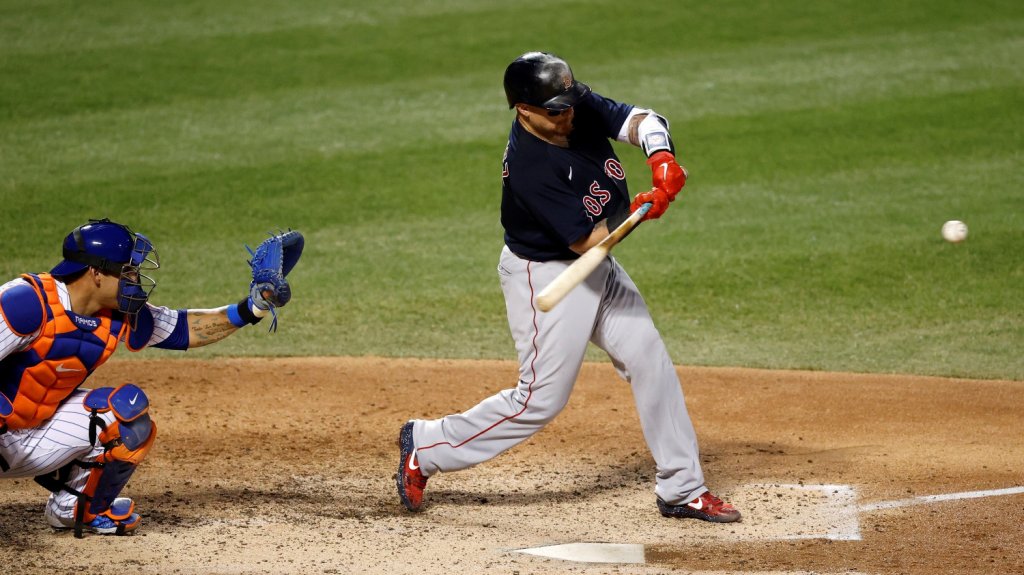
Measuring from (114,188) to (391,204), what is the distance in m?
2.14

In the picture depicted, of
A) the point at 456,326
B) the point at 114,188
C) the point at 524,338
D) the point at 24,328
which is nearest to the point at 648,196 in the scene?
the point at 524,338

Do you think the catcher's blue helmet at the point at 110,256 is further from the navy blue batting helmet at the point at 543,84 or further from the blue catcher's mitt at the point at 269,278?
the navy blue batting helmet at the point at 543,84

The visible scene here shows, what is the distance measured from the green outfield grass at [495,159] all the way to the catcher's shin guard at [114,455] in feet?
8.59

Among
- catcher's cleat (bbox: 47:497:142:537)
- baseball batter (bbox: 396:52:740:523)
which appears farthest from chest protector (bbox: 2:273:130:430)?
baseball batter (bbox: 396:52:740:523)

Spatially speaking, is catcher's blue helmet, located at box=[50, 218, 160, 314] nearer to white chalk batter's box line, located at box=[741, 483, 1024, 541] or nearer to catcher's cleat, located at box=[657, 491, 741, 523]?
catcher's cleat, located at box=[657, 491, 741, 523]

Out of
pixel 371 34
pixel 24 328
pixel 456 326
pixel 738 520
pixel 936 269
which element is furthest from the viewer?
pixel 371 34

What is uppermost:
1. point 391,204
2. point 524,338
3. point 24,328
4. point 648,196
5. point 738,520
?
point 648,196

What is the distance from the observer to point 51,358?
397cm

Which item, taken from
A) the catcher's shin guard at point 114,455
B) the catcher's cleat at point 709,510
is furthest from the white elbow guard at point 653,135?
the catcher's shin guard at point 114,455

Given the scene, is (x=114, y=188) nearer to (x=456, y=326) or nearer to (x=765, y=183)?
(x=456, y=326)

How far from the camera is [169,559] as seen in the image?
4.01 metres

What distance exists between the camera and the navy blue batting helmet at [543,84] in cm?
412

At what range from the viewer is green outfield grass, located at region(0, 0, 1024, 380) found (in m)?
7.29

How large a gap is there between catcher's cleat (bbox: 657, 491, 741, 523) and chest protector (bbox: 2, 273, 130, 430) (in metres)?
2.21
